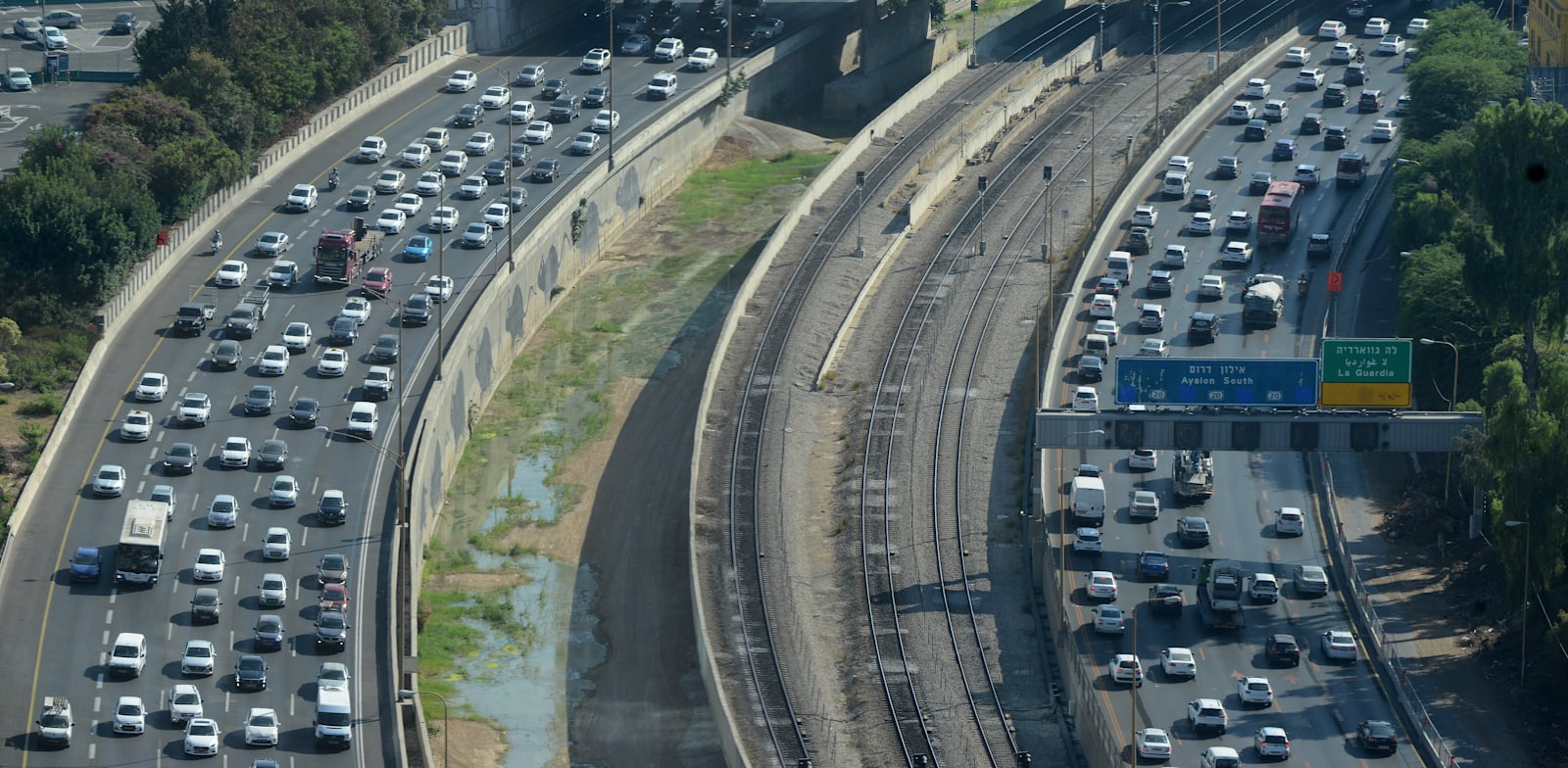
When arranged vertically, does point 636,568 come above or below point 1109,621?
below

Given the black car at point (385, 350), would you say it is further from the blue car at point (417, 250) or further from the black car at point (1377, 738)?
the black car at point (1377, 738)

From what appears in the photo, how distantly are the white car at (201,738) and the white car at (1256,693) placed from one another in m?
39.6

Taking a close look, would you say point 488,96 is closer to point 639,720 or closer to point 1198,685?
point 639,720

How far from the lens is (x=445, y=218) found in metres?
146

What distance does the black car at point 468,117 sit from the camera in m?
163

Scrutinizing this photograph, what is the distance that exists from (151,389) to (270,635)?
2477 cm

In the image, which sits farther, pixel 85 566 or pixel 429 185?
pixel 429 185

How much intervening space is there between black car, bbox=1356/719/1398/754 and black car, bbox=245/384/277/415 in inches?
2153

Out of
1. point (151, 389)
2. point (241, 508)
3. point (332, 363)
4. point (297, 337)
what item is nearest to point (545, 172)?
point (297, 337)

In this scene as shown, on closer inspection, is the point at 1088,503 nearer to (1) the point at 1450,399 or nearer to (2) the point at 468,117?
(1) the point at 1450,399

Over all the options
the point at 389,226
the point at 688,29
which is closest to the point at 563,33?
the point at 688,29

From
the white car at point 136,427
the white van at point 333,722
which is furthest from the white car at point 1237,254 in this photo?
the white van at point 333,722

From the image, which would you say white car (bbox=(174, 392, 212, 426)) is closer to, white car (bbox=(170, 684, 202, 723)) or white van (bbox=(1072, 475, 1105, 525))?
white car (bbox=(170, 684, 202, 723))

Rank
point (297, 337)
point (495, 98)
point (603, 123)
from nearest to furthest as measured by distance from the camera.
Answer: point (297, 337) → point (603, 123) → point (495, 98)
